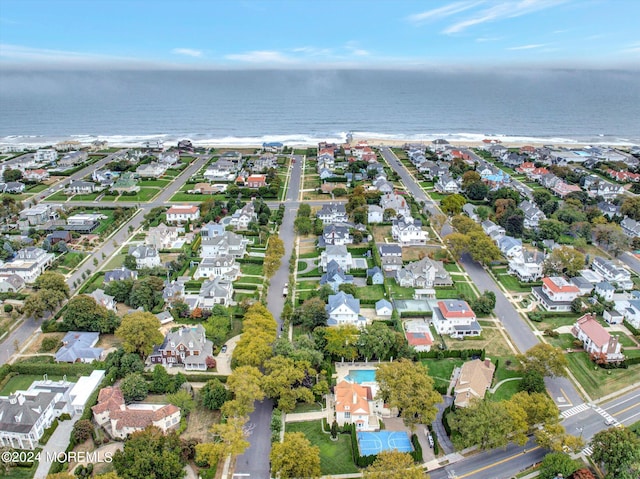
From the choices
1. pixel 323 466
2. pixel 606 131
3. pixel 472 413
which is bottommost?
pixel 323 466

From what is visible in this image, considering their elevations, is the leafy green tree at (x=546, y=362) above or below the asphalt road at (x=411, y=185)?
below

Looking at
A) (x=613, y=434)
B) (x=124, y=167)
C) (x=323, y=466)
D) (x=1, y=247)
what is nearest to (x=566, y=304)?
(x=613, y=434)

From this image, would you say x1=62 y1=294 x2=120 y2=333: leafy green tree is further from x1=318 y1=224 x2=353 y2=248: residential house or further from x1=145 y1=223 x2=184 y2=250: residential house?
x1=318 y1=224 x2=353 y2=248: residential house

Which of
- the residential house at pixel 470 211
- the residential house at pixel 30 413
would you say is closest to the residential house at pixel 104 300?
the residential house at pixel 30 413

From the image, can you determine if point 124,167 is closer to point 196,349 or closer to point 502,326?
point 196,349

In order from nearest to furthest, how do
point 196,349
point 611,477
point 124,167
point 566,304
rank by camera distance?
point 611,477 < point 196,349 < point 566,304 < point 124,167

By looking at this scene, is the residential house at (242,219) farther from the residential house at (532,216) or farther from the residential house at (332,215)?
the residential house at (532,216)

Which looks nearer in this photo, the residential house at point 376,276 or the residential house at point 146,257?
the residential house at point 376,276
